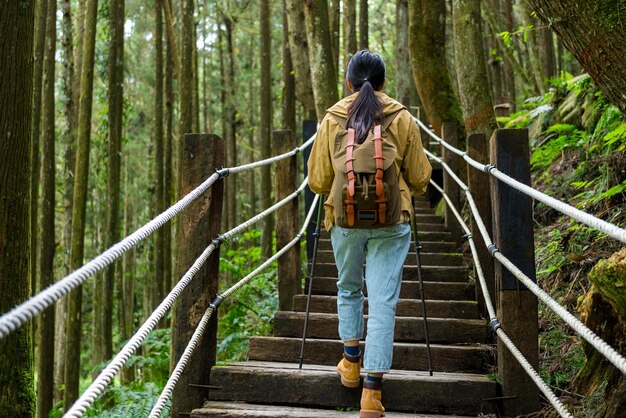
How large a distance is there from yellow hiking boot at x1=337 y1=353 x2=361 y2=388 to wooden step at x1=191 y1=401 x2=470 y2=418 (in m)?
0.17

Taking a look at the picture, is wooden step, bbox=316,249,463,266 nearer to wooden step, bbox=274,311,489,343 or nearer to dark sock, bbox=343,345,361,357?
wooden step, bbox=274,311,489,343

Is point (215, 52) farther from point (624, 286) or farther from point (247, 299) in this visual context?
point (624, 286)

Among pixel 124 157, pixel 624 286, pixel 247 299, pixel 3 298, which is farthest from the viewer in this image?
pixel 124 157

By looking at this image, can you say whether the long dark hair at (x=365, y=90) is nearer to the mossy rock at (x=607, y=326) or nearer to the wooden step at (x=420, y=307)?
the mossy rock at (x=607, y=326)

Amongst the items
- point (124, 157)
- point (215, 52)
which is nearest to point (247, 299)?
point (124, 157)

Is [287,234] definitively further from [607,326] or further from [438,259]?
[607,326]

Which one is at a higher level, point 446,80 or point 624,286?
point 446,80

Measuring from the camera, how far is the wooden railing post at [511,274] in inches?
144

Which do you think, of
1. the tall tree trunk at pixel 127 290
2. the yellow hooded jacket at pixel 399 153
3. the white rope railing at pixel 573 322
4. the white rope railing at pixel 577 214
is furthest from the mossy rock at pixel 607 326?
the tall tree trunk at pixel 127 290

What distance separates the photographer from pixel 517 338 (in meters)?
3.67

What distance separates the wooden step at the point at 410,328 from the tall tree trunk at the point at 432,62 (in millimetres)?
5265

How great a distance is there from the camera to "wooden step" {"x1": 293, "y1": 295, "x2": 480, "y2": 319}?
5.20 m

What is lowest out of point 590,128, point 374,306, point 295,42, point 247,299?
point 247,299

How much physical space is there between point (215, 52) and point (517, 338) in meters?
30.1
